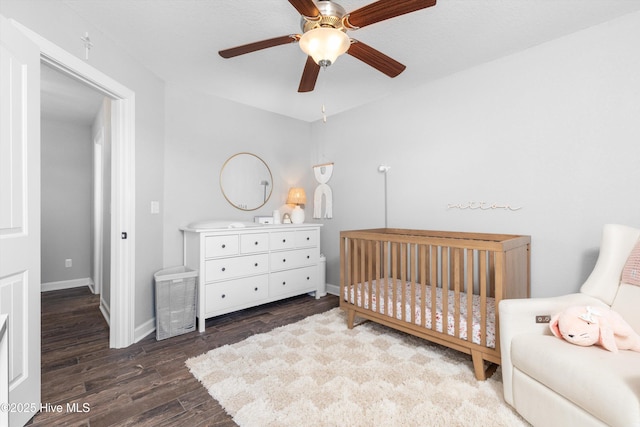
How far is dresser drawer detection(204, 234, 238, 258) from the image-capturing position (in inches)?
105

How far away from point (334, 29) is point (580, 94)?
6.00 ft

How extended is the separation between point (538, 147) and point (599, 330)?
1402 mm

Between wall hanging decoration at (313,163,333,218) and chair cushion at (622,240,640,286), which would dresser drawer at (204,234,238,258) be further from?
chair cushion at (622,240,640,286)

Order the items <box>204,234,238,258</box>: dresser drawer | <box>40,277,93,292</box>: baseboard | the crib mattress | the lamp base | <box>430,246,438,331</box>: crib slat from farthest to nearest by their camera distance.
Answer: <box>40,277,93,292</box>: baseboard < the lamp base < <box>204,234,238,258</box>: dresser drawer < <box>430,246,438,331</box>: crib slat < the crib mattress

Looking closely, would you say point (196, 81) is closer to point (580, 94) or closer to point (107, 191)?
point (107, 191)

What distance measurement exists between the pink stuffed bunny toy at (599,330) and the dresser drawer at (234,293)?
2441 mm

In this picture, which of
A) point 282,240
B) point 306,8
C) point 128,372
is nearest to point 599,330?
point 306,8

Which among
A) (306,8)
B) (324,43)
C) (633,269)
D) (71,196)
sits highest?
(306,8)

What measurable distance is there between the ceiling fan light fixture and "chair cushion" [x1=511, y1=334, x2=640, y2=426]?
1.75 m

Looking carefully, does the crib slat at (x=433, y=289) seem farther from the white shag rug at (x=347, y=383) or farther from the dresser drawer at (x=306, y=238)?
the dresser drawer at (x=306, y=238)

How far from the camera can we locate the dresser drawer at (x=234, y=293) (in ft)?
8.87

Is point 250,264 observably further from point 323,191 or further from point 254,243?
point 323,191

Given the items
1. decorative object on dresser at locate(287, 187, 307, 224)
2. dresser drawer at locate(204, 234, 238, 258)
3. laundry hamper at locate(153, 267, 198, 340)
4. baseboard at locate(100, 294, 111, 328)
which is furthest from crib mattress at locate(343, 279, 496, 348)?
baseboard at locate(100, 294, 111, 328)

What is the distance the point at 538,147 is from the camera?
221 centimetres
